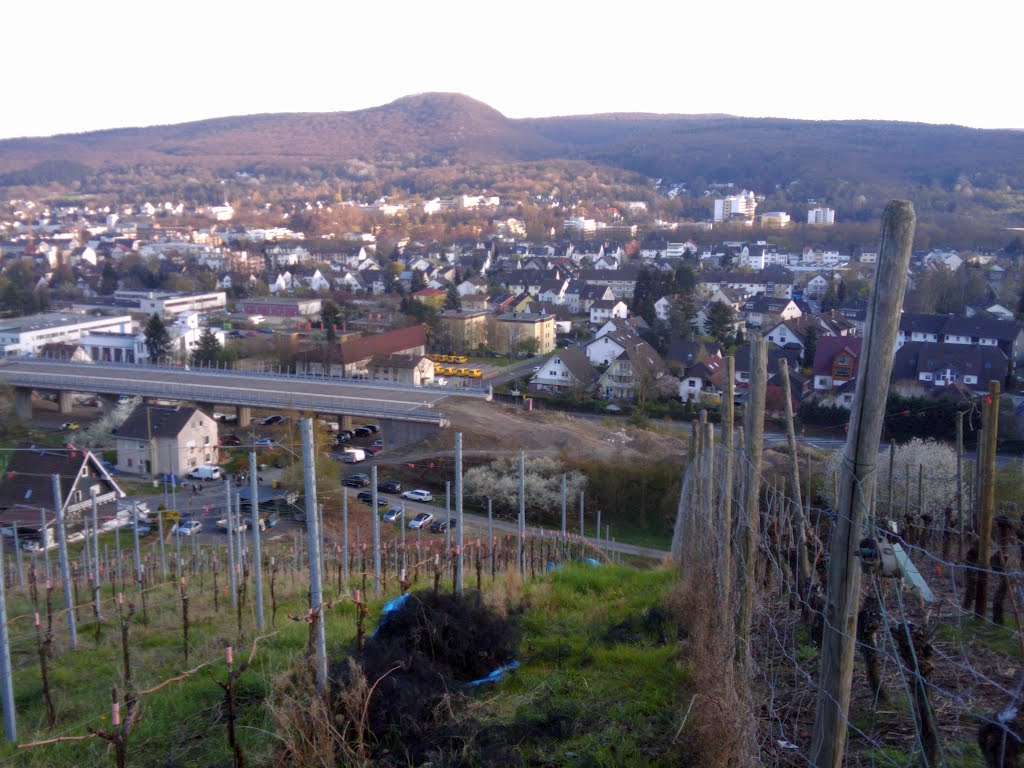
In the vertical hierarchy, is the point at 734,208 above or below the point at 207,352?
above

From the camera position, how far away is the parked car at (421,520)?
1189 cm

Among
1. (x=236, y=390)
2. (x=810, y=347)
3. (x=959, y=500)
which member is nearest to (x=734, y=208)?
(x=810, y=347)

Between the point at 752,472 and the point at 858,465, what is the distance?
100 centimetres

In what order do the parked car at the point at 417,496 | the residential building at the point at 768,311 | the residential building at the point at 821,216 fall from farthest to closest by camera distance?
1. the residential building at the point at 821,216
2. the residential building at the point at 768,311
3. the parked car at the point at 417,496

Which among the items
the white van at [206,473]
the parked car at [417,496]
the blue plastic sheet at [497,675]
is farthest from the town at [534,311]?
the blue plastic sheet at [497,675]

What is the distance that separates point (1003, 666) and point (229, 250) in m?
55.7

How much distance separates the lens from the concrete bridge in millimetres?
16938

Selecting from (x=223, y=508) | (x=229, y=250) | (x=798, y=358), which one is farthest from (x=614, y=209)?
(x=223, y=508)

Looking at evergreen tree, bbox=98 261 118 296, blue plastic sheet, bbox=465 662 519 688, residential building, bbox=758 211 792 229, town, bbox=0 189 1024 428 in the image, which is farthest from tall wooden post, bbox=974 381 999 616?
residential building, bbox=758 211 792 229

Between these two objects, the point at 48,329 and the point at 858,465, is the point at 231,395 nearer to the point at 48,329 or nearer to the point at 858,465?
the point at 48,329

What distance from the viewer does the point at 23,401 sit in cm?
1966

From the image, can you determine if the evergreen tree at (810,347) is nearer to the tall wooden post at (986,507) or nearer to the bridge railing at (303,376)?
the bridge railing at (303,376)

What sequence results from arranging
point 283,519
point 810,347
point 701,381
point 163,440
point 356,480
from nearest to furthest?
point 283,519
point 356,480
point 163,440
point 701,381
point 810,347

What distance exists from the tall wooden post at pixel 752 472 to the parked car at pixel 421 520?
924cm
